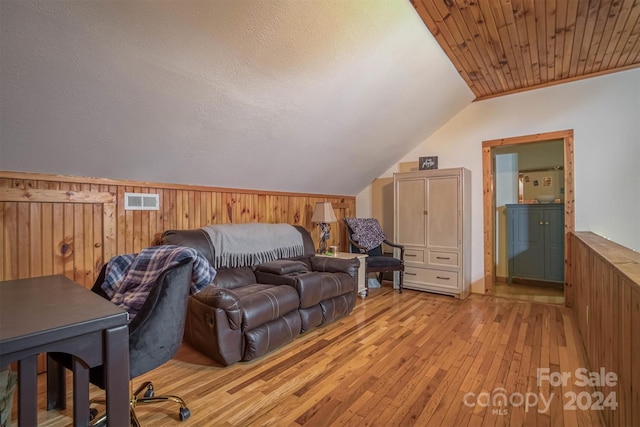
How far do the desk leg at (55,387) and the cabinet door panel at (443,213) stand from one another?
12.6ft

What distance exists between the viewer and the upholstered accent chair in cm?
406

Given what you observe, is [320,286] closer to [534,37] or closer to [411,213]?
[411,213]

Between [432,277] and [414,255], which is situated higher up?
[414,255]

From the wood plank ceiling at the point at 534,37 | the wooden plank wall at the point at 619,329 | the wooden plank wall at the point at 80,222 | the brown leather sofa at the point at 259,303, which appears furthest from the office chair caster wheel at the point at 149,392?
the wood plank ceiling at the point at 534,37

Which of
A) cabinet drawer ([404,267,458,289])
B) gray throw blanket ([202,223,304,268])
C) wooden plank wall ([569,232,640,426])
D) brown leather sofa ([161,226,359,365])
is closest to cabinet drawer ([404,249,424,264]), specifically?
cabinet drawer ([404,267,458,289])

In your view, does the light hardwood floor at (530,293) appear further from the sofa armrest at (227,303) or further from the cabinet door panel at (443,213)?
the sofa armrest at (227,303)

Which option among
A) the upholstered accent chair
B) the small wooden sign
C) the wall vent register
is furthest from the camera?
the small wooden sign

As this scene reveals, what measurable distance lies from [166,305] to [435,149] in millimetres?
4146

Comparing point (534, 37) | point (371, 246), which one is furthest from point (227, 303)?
point (534, 37)

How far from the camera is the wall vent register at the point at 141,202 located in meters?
2.51

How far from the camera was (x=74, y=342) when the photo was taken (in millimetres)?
952

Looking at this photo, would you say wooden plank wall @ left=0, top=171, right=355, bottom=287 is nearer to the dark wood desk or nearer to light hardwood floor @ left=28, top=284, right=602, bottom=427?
light hardwood floor @ left=28, top=284, right=602, bottom=427

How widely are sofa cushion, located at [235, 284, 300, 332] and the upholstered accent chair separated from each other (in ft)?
5.87

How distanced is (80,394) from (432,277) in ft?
12.6
